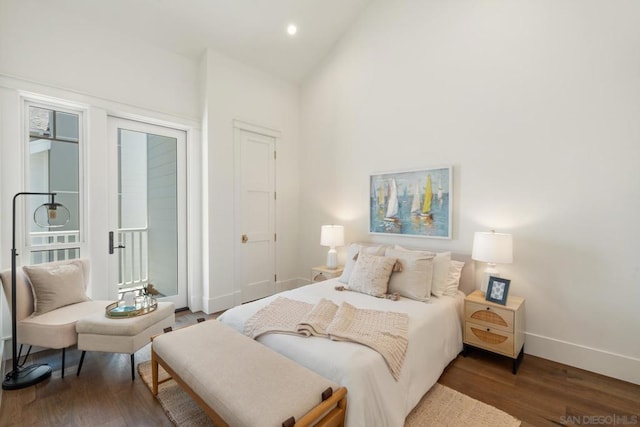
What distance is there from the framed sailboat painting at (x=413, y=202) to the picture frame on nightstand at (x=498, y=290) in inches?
26.7

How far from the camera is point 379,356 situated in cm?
172

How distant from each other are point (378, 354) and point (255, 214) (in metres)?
2.94

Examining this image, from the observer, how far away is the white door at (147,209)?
3.30m

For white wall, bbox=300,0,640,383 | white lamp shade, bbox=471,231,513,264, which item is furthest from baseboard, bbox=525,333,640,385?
white lamp shade, bbox=471,231,513,264

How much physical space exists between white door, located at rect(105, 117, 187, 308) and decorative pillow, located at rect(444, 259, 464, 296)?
3.13 meters

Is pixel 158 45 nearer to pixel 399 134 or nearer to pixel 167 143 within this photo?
pixel 167 143

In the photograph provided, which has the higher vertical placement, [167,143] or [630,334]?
[167,143]

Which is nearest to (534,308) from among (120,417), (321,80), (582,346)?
(582,346)

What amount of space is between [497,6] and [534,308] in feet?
9.41

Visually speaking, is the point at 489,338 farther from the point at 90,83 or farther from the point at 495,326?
the point at 90,83

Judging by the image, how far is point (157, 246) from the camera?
3686 millimetres

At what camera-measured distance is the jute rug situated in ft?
6.09

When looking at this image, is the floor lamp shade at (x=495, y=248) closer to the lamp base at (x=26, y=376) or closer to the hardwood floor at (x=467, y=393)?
the hardwood floor at (x=467, y=393)

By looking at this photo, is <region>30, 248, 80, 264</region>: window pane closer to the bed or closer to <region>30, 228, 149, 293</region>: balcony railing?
<region>30, 228, 149, 293</region>: balcony railing
